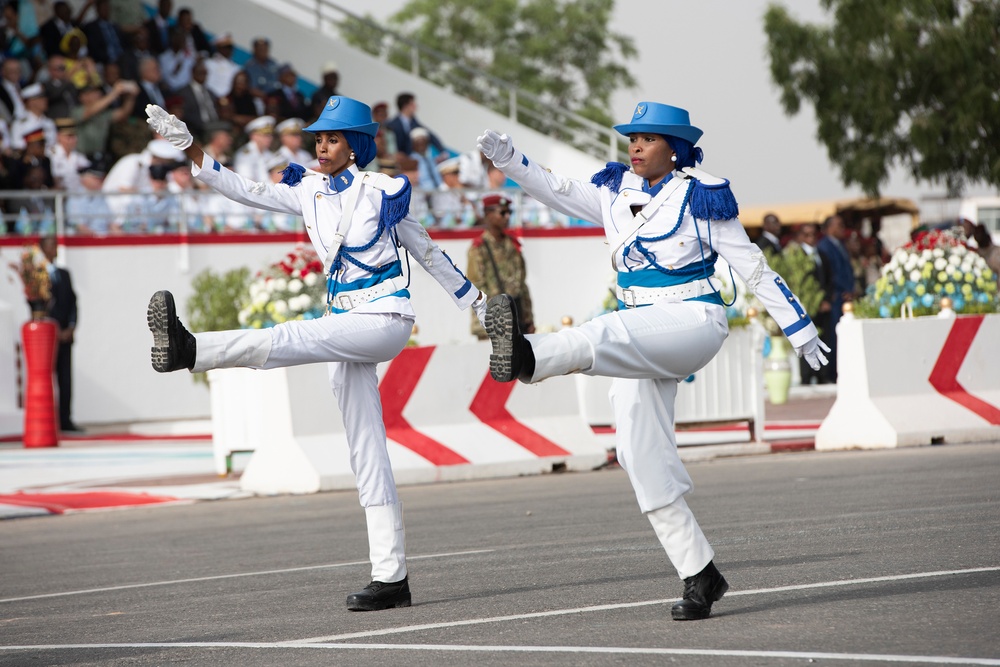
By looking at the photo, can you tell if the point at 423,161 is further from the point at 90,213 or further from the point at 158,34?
the point at 90,213

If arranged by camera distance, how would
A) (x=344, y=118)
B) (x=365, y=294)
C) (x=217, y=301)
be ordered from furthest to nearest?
1. (x=217, y=301)
2. (x=344, y=118)
3. (x=365, y=294)

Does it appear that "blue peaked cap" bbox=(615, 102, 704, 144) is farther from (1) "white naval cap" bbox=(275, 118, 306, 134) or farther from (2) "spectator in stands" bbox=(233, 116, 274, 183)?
(2) "spectator in stands" bbox=(233, 116, 274, 183)

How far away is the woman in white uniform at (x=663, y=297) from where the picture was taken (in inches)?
254

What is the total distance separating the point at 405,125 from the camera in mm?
26984

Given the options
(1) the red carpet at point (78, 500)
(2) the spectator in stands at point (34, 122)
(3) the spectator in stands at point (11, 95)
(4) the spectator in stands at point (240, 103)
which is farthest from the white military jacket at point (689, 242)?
(4) the spectator in stands at point (240, 103)

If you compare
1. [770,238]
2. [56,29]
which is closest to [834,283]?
[770,238]

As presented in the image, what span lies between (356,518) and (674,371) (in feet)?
17.1

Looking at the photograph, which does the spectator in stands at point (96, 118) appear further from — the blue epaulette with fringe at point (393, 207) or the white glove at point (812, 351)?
the white glove at point (812, 351)

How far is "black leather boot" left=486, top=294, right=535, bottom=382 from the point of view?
6.02 metres

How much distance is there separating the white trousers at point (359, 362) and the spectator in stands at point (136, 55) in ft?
63.2

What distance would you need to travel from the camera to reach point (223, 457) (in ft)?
48.7

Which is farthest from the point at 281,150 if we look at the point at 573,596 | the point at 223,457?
the point at 573,596

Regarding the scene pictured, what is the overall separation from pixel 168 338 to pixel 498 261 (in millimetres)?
9214

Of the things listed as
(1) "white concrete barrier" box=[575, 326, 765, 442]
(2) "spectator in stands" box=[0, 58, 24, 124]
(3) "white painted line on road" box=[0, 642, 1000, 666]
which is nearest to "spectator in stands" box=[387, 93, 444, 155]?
(2) "spectator in stands" box=[0, 58, 24, 124]
